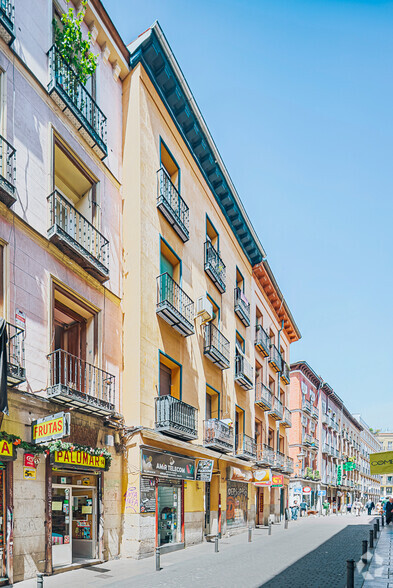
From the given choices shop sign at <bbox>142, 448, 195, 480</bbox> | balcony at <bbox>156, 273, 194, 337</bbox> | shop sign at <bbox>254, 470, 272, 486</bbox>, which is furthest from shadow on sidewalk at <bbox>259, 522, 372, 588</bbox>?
balcony at <bbox>156, 273, 194, 337</bbox>

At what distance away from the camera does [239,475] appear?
2531 cm

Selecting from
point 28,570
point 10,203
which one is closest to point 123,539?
point 28,570

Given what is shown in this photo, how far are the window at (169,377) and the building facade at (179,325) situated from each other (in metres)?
0.04

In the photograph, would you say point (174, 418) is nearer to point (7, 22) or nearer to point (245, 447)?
point (245, 447)

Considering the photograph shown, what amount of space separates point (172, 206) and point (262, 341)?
48.3 feet

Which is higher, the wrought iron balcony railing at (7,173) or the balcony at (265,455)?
the wrought iron balcony railing at (7,173)

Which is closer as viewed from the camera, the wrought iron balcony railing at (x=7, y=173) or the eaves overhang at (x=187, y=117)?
the wrought iron balcony railing at (x=7, y=173)

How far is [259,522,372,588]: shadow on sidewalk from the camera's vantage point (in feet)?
38.2

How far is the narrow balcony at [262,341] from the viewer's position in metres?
31.5

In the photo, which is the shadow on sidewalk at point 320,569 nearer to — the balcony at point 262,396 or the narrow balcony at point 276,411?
the balcony at point 262,396

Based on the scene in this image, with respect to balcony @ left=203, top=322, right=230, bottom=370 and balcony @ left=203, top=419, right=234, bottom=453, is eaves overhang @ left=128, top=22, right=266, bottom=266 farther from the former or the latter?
balcony @ left=203, top=419, right=234, bottom=453

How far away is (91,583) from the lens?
1114cm

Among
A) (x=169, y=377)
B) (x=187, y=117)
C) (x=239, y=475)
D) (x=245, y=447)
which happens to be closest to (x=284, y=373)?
(x=245, y=447)

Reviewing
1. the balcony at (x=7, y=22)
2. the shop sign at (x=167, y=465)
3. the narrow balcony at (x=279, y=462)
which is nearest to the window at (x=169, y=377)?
the shop sign at (x=167, y=465)
